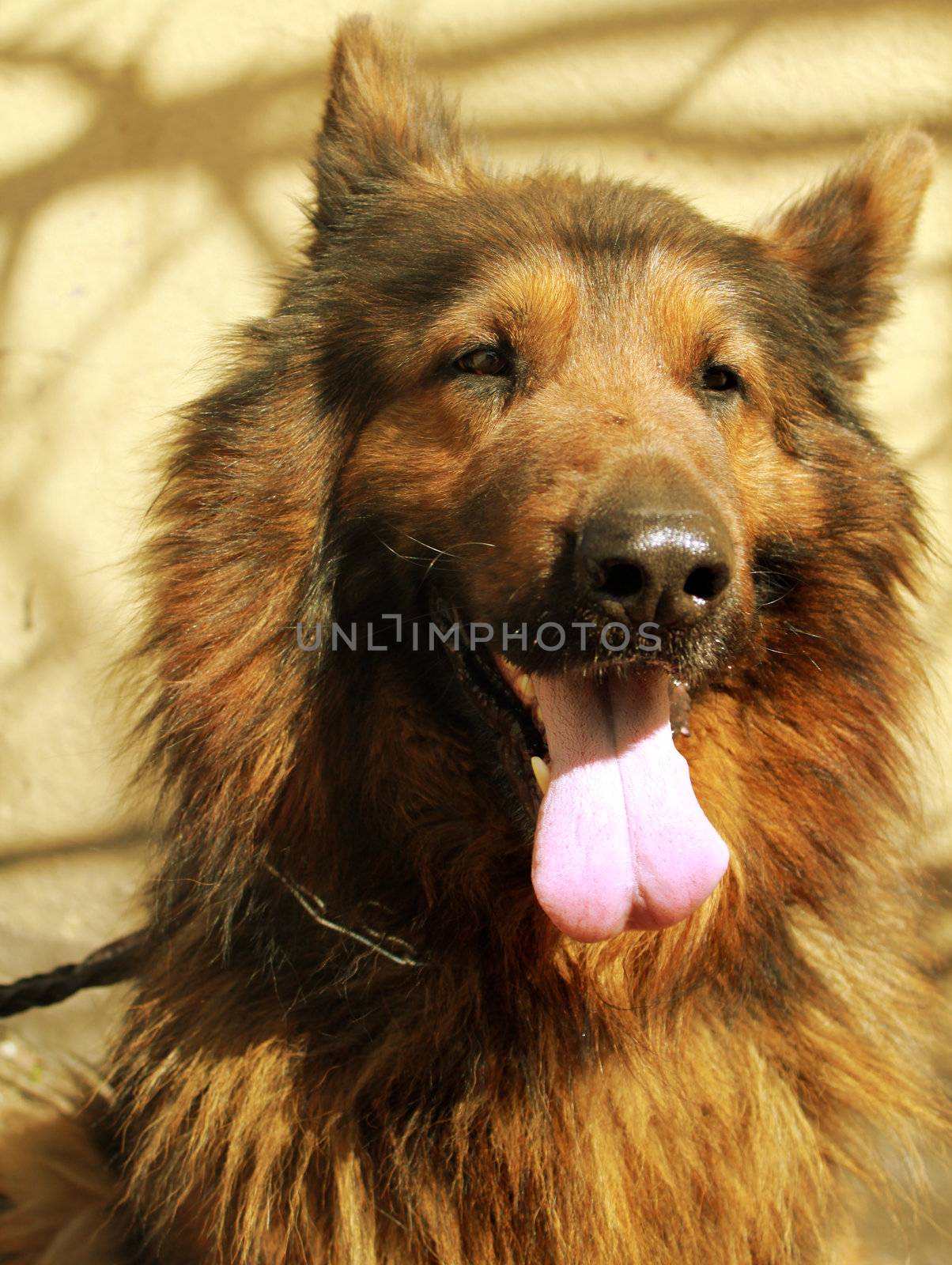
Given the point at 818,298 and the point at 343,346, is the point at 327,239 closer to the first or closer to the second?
the point at 343,346

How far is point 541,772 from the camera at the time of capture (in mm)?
2064

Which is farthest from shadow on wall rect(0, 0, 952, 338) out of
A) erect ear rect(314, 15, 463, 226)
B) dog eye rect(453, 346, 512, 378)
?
dog eye rect(453, 346, 512, 378)

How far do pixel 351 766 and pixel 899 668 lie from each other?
4.16ft

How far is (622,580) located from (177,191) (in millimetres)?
2948

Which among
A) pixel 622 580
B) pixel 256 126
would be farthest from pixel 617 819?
pixel 256 126

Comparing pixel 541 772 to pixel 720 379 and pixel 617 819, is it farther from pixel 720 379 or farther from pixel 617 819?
pixel 720 379

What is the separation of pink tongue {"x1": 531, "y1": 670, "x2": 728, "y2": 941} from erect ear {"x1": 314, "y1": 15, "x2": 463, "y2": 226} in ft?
4.67

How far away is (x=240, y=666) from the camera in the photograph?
7.43 ft

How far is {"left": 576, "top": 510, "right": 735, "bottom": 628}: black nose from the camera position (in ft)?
5.67

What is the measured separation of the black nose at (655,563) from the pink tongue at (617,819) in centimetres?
27

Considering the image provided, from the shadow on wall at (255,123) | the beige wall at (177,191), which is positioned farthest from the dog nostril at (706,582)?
the shadow on wall at (255,123)

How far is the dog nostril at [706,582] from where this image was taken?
5.83 ft

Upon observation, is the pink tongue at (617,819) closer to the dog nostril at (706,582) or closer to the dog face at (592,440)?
the dog face at (592,440)

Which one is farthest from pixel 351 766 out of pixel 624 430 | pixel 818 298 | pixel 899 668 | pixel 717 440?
pixel 818 298
